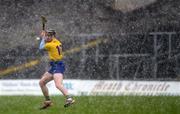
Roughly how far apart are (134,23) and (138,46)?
4.37m

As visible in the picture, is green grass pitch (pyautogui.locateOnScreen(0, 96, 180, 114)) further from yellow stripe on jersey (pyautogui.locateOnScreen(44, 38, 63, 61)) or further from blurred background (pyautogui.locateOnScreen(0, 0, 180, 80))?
blurred background (pyautogui.locateOnScreen(0, 0, 180, 80))

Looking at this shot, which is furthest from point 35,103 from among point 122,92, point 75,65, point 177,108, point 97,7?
point 97,7

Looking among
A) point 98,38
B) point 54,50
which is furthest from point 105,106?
point 98,38

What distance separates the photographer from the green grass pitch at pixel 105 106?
1602cm

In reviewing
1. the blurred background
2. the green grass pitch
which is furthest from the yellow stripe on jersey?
the blurred background

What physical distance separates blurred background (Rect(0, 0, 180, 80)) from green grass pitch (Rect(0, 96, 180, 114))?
8123 millimetres

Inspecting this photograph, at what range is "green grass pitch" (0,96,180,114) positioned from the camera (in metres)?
16.0

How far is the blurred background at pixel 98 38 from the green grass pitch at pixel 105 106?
26.6 feet

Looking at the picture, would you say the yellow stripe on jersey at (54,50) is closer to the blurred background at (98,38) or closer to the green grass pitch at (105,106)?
the green grass pitch at (105,106)

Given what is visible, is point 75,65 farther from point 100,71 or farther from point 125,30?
point 125,30

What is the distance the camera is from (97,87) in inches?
973

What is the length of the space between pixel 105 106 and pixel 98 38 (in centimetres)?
1426

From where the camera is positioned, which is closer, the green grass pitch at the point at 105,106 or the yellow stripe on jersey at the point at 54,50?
the green grass pitch at the point at 105,106

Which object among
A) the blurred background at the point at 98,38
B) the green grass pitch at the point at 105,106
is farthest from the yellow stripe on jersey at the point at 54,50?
the blurred background at the point at 98,38
